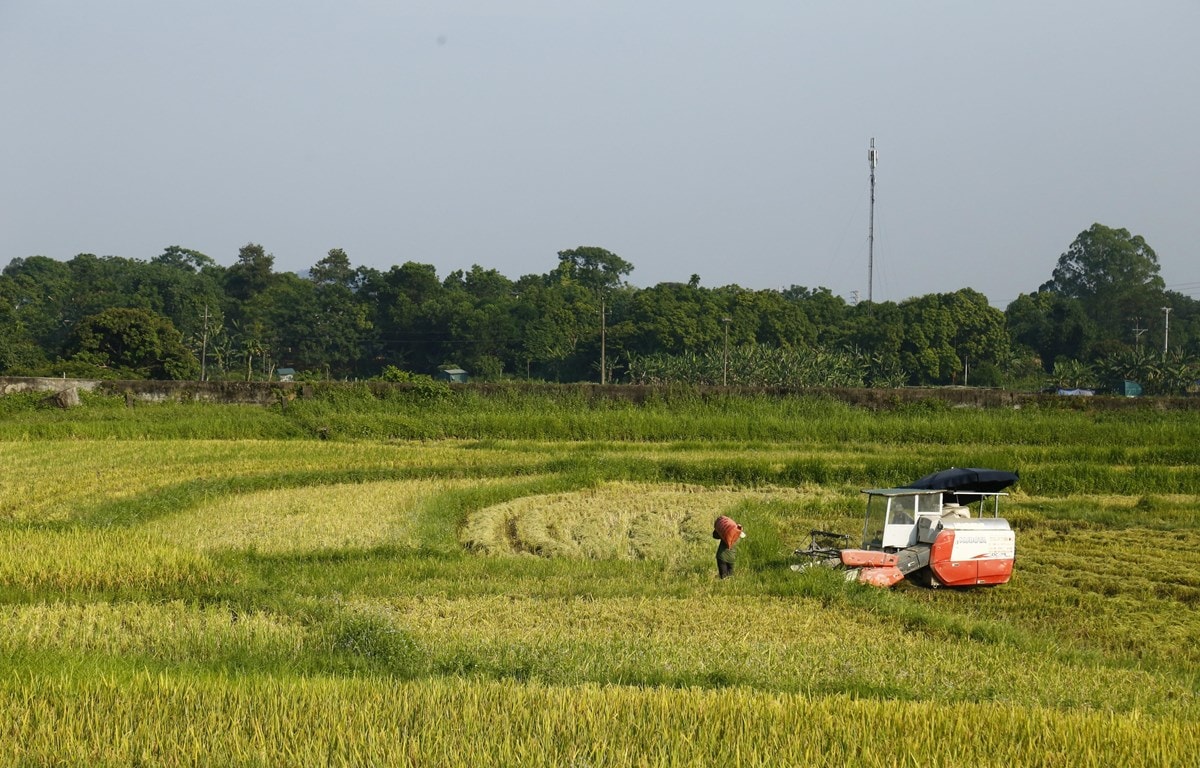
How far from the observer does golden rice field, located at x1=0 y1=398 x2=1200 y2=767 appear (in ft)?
21.5

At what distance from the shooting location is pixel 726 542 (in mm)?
14516

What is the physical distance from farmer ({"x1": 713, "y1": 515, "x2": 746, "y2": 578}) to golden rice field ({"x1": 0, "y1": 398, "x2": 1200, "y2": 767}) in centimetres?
38

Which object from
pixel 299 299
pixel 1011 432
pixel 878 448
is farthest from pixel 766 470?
pixel 299 299

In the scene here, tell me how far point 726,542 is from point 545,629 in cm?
409

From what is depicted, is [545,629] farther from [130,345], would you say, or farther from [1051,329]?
[1051,329]

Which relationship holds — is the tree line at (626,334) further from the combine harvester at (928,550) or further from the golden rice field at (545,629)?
the combine harvester at (928,550)

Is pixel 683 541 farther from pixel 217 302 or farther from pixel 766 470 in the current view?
pixel 217 302

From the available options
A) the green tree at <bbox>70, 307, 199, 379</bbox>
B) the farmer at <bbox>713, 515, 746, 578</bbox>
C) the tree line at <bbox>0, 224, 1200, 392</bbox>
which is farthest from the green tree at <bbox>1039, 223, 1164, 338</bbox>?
the farmer at <bbox>713, 515, 746, 578</bbox>

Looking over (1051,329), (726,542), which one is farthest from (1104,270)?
(726,542)

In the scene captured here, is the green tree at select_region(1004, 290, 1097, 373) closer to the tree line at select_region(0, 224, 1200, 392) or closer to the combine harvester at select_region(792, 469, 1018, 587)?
the tree line at select_region(0, 224, 1200, 392)

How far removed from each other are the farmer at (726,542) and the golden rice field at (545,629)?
1.23ft

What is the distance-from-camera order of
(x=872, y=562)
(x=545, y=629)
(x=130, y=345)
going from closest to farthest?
(x=545, y=629), (x=872, y=562), (x=130, y=345)

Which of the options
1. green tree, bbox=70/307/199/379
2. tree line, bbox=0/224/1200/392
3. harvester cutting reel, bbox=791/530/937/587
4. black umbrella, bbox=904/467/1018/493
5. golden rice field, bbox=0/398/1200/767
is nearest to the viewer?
golden rice field, bbox=0/398/1200/767

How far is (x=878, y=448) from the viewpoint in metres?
32.8
